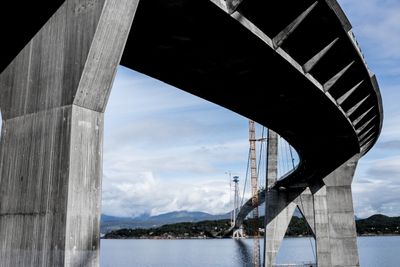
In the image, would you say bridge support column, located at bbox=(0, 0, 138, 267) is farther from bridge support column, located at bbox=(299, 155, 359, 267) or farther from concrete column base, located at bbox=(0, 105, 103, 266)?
bridge support column, located at bbox=(299, 155, 359, 267)

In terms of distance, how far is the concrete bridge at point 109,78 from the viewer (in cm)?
595

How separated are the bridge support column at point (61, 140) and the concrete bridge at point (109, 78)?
16 mm

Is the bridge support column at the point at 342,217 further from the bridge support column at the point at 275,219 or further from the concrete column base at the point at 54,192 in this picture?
the concrete column base at the point at 54,192

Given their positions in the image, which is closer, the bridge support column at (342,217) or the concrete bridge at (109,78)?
the concrete bridge at (109,78)

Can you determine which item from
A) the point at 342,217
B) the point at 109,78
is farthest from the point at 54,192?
the point at 342,217

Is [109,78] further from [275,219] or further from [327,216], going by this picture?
[275,219]

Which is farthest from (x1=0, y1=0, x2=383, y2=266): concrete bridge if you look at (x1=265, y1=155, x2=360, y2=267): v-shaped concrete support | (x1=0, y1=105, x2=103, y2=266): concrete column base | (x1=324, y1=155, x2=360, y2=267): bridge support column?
(x1=265, y1=155, x2=360, y2=267): v-shaped concrete support

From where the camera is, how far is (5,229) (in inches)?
251

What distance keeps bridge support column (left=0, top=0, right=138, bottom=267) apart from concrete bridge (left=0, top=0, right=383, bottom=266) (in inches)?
0.6

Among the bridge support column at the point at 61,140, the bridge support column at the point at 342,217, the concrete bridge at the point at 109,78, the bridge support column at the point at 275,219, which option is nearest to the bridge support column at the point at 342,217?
the bridge support column at the point at 342,217

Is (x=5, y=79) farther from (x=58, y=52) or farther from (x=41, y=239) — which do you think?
(x=41, y=239)

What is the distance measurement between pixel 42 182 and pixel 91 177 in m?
Result: 0.68

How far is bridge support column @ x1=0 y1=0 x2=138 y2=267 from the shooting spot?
5805 mm

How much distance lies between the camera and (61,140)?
236 inches
